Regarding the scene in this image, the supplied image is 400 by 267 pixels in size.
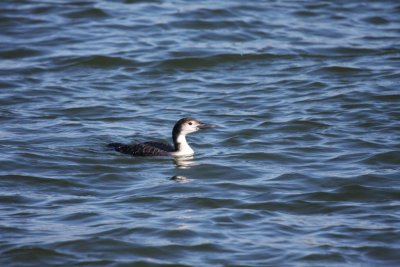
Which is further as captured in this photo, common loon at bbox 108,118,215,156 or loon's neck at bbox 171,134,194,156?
loon's neck at bbox 171,134,194,156

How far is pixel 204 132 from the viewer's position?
46.4 feet

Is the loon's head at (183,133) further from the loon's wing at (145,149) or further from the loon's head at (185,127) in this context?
the loon's wing at (145,149)

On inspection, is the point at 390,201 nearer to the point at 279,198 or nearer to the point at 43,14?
the point at 279,198

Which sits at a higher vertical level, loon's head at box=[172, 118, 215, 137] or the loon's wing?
loon's head at box=[172, 118, 215, 137]

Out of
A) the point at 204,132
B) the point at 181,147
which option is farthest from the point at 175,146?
the point at 204,132

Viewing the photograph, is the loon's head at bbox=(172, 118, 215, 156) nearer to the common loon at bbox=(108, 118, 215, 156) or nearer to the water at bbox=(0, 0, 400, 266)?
the common loon at bbox=(108, 118, 215, 156)

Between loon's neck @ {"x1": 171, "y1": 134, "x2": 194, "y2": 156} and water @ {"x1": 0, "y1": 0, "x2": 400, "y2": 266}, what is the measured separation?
289mm

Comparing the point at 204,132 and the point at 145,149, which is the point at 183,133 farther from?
the point at 204,132

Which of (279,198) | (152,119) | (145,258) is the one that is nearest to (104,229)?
(145,258)

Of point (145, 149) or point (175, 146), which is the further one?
point (175, 146)

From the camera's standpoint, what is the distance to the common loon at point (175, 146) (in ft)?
41.0

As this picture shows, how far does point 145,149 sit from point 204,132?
6.09ft

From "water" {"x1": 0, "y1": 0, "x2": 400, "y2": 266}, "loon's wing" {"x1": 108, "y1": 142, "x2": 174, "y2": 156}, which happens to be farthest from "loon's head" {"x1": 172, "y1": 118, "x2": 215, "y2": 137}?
"water" {"x1": 0, "y1": 0, "x2": 400, "y2": 266}

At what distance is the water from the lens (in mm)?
9539
